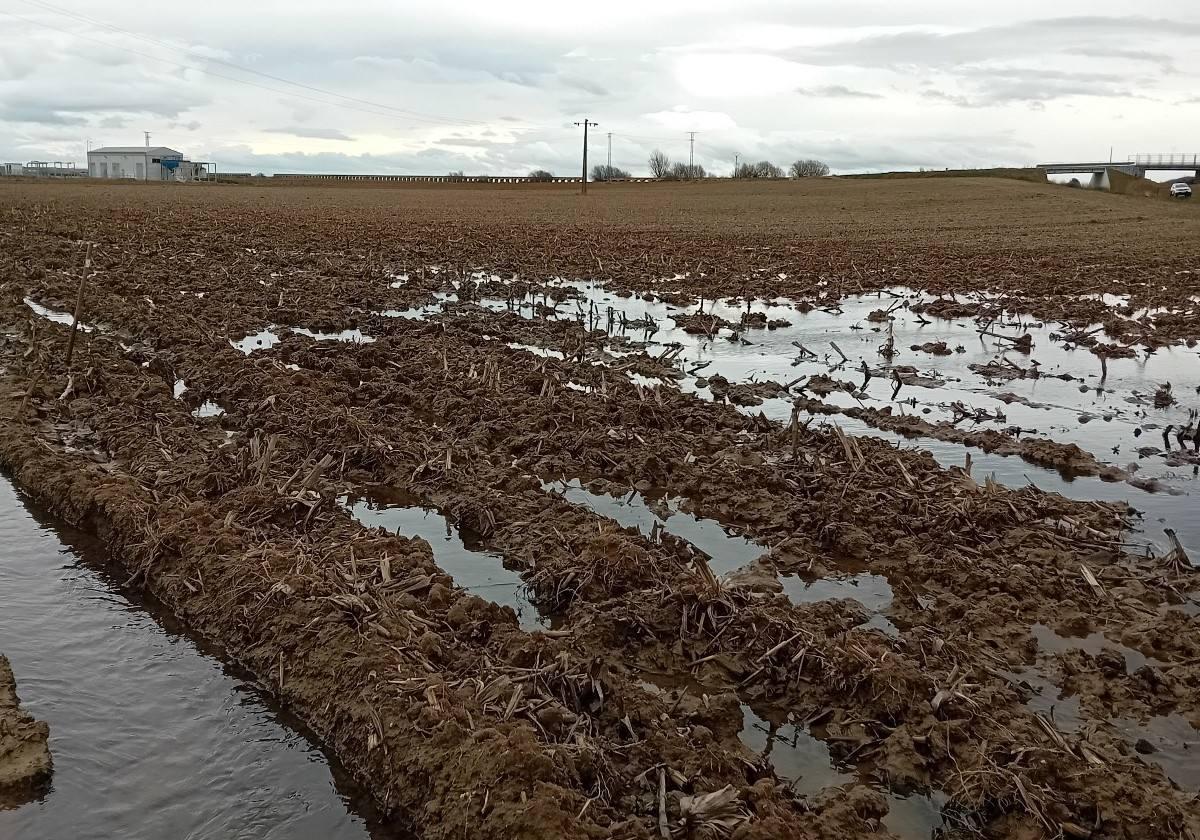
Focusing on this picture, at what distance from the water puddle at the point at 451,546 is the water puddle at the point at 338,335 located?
6666 millimetres

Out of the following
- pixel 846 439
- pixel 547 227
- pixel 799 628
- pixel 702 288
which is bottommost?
pixel 799 628

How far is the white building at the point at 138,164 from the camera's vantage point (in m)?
129

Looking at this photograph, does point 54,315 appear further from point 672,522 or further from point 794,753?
point 794,753

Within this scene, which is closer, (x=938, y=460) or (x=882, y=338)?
(x=938, y=460)

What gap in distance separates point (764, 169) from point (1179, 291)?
107285mm

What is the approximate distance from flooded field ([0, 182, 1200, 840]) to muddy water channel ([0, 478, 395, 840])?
0.02 m

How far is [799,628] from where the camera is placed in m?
5.91

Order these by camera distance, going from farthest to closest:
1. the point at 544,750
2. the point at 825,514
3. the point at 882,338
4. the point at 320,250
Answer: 1. the point at 320,250
2. the point at 882,338
3. the point at 825,514
4. the point at 544,750

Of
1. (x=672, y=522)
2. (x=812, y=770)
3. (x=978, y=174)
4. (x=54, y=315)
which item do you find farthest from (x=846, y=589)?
(x=978, y=174)

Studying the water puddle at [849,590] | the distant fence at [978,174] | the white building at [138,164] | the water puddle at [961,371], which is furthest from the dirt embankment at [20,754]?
the white building at [138,164]

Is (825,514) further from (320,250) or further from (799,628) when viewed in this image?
(320,250)

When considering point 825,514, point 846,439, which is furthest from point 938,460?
point 825,514

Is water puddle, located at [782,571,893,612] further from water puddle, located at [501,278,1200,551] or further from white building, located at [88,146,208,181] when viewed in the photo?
white building, located at [88,146,208,181]

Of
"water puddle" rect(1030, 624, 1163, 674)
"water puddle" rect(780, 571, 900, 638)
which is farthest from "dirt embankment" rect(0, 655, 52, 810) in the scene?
"water puddle" rect(1030, 624, 1163, 674)
